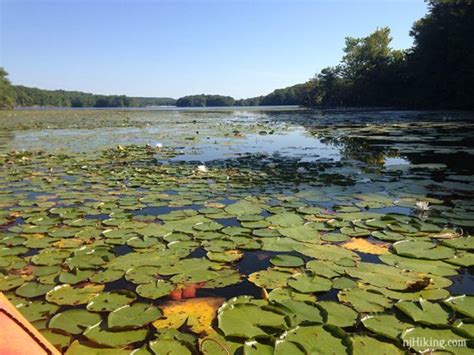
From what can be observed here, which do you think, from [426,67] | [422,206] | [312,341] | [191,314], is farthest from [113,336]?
[426,67]

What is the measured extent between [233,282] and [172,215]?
1.39 meters

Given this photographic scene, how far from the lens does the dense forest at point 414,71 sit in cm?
2262

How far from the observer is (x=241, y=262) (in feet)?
7.72

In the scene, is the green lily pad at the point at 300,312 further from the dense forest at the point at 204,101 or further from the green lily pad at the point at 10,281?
the dense forest at the point at 204,101

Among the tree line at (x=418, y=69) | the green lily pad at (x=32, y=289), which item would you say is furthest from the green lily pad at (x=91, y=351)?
the tree line at (x=418, y=69)

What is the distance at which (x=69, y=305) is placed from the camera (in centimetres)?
187

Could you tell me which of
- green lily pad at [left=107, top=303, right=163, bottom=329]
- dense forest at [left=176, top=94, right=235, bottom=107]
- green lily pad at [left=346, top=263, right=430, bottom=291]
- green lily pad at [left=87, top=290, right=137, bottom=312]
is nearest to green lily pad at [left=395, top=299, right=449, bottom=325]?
green lily pad at [left=346, top=263, right=430, bottom=291]

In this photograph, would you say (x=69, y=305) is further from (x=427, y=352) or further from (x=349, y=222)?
(x=349, y=222)

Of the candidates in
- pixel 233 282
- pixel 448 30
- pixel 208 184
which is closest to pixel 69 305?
pixel 233 282

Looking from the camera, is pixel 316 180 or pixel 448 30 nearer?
pixel 316 180

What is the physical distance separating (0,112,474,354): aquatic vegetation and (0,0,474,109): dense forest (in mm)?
22781

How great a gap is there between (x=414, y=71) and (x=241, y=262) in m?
31.2

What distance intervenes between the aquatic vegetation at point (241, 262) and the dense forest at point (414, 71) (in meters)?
22.8

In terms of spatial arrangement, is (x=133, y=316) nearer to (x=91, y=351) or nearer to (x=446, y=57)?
(x=91, y=351)
